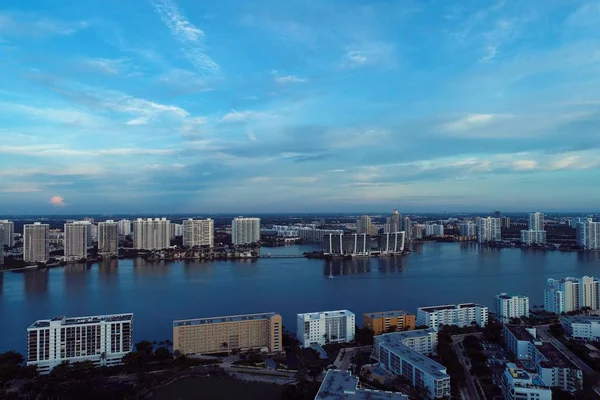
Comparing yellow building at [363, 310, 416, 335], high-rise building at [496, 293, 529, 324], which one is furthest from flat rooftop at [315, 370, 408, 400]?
high-rise building at [496, 293, 529, 324]

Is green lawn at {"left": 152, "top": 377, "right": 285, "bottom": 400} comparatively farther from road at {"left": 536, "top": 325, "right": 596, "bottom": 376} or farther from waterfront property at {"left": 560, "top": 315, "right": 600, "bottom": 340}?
waterfront property at {"left": 560, "top": 315, "right": 600, "bottom": 340}

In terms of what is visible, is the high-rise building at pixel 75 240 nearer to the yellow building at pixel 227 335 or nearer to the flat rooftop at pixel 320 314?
the yellow building at pixel 227 335

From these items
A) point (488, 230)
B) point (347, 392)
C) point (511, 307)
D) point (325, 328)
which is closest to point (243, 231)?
point (488, 230)

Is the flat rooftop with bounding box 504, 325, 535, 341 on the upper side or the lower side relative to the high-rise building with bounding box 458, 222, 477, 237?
lower

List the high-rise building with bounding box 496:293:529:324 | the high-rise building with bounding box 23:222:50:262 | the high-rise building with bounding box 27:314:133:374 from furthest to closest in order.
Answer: the high-rise building with bounding box 23:222:50:262
the high-rise building with bounding box 496:293:529:324
the high-rise building with bounding box 27:314:133:374

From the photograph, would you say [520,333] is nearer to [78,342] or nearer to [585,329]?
[585,329]

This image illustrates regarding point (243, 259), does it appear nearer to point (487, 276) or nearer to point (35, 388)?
point (487, 276)

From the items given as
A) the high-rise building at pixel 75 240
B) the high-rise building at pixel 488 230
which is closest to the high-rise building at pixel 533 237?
the high-rise building at pixel 488 230
